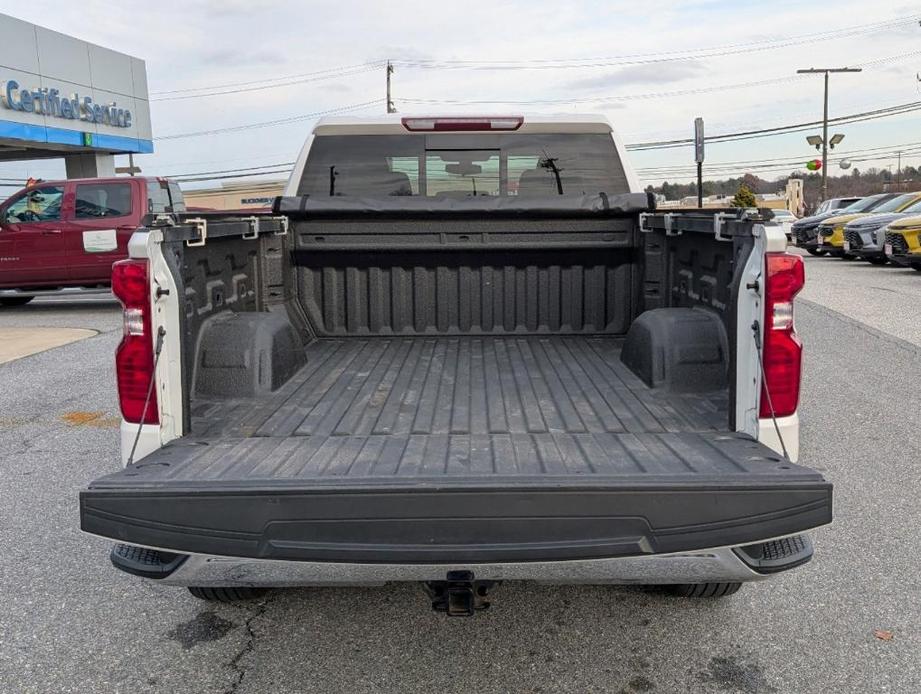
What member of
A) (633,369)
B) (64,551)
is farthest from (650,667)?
(64,551)

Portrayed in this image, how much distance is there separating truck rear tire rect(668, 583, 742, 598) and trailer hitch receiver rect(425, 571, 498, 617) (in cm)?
121

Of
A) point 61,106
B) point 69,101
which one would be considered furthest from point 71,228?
point 69,101

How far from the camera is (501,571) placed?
2.51 m

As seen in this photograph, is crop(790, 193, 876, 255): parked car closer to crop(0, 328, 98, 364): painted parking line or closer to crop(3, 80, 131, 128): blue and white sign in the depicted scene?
crop(0, 328, 98, 364): painted parking line

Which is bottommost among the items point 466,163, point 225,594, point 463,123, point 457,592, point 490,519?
point 225,594

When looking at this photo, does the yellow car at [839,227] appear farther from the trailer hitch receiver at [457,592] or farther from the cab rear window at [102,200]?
the trailer hitch receiver at [457,592]

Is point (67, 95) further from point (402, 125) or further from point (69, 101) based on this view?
point (402, 125)

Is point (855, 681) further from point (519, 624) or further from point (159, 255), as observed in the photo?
point (159, 255)

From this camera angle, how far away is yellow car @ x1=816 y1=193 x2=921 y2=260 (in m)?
21.6

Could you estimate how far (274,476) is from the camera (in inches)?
104

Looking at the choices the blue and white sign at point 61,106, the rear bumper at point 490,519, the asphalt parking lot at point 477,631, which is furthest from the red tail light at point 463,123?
the blue and white sign at point 61,106

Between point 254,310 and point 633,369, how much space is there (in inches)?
77.0

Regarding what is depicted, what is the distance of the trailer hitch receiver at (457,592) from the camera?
99.8 inches

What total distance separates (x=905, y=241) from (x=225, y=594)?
1670 centimetres
